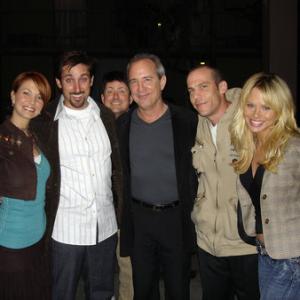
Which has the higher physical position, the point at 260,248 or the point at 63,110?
the point at 63,110

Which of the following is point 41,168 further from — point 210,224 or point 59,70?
point 210,224

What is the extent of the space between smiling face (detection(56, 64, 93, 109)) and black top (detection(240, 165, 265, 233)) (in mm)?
1396

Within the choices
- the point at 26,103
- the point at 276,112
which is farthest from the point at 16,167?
the point at 276,112

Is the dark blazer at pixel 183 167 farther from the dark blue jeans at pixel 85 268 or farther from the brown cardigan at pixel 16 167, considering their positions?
the brown cardigan at pixel 16 167

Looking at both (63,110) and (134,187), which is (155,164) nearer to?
(134,187)

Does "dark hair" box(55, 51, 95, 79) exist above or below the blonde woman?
above

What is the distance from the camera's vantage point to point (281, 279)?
2584 mm

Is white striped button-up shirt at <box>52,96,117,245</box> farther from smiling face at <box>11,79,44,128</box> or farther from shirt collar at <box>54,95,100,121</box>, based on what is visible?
smiling face at <box>11,79,44,128</box>

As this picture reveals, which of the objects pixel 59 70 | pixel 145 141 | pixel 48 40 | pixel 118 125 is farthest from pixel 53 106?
pixel 48 40

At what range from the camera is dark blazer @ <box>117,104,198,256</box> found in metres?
3.40

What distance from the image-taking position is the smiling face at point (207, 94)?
3158 millimetres

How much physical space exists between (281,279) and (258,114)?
0.98 metres

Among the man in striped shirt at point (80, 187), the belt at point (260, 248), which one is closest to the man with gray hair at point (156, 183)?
the man in striped shirt at point (80, 187)

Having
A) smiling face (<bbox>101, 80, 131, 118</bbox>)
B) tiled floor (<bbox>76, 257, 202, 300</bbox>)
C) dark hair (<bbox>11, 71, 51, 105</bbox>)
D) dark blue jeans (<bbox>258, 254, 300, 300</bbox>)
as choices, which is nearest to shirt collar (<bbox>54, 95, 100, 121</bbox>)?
dark hair (<bbox>11, 71, 51, 105</bbox>)
